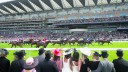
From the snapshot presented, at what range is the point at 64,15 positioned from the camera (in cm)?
9088

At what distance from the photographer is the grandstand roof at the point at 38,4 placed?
85.4 meters

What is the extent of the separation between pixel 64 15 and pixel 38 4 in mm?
12104

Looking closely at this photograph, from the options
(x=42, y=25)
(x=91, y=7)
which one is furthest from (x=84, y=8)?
(x=42, y=25)

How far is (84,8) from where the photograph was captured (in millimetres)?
88375

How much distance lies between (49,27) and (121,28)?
2739 cm

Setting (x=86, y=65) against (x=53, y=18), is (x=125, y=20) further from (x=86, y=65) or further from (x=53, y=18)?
(x=86, y=65)

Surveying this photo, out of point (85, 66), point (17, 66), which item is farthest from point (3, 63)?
point (85, 66)

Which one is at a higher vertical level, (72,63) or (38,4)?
(38,4)

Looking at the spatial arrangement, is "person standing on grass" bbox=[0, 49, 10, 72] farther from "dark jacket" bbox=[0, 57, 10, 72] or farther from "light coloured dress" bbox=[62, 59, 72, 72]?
"light coloured dress" bbox=[62, 59, 72, 72]

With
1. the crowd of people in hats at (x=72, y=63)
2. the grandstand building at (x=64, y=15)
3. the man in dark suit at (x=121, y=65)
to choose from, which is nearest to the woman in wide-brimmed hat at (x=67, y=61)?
the crowd of people in hats at (x=72, y=63)

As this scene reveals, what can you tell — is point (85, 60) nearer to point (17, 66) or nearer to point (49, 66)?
point (49, 66)

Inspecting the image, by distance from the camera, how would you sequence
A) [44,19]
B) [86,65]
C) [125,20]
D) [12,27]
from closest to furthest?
[86,65] → [125,20] → [44,19] → [12,27]

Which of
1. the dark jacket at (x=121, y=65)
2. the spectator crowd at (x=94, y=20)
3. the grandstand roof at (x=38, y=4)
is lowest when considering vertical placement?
the spectator crowd at (x=94, y=20)

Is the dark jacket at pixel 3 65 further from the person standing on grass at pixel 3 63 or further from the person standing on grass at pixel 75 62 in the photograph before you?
the person standing on grass at pixel 75 62
